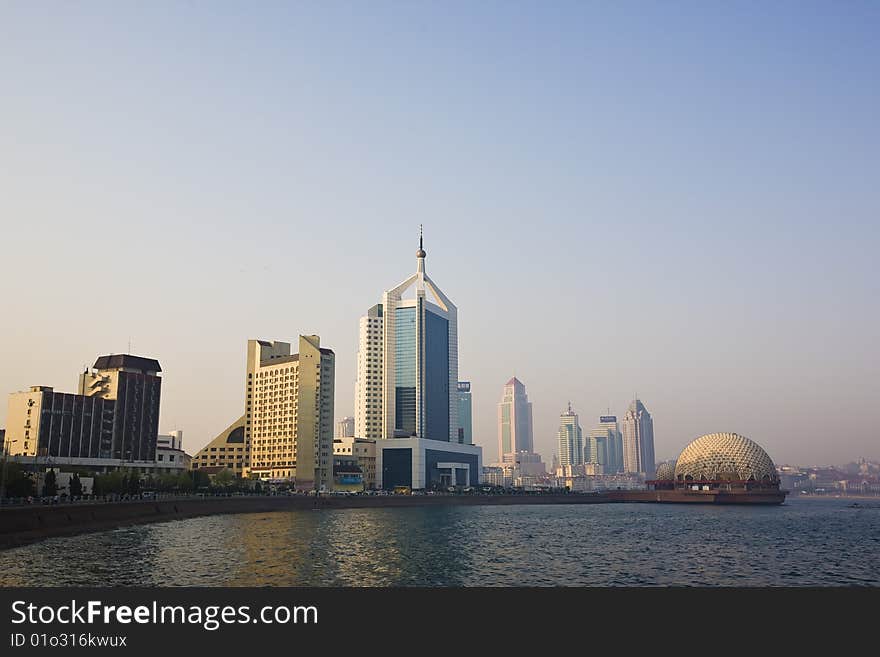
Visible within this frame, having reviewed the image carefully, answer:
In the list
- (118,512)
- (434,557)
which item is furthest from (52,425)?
(434,557)

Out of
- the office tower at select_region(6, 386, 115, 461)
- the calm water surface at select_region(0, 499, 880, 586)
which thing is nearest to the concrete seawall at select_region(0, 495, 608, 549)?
the calm water surface at select_region(0, 499, 880, 586)

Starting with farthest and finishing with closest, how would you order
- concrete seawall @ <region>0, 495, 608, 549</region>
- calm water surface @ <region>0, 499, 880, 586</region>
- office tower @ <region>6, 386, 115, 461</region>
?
A: 1. office tower @ <region>6, 386, 115, 461</region>
2. concrete seawall @ <region>0, 495, 608, 549</region>
3. calm water surface @ <region>0, 499, 880, 586</region>

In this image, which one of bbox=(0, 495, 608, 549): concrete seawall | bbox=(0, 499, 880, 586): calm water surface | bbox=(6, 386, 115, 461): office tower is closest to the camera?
bbox=(0, 499, 880, 586): calm water surface

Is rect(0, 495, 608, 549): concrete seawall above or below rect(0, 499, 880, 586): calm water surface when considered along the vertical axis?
above

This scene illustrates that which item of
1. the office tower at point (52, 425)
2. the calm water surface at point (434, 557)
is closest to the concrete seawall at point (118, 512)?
the calm water surface at point (434, 557)

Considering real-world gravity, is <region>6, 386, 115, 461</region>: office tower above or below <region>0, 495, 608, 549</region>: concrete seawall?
above

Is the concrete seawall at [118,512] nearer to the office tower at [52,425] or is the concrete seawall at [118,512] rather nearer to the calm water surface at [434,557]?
the calm water surface at [434,557]

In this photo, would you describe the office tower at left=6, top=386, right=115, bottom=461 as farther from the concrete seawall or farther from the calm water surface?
the calm water surface

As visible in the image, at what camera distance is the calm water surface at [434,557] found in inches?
2338

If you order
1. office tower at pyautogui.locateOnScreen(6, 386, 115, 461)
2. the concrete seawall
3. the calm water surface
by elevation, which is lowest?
the calm water surface

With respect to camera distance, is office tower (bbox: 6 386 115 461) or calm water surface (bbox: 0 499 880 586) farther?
office tower (bbox: 6 386 115 461)

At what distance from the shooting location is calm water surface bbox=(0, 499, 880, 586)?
195ft
